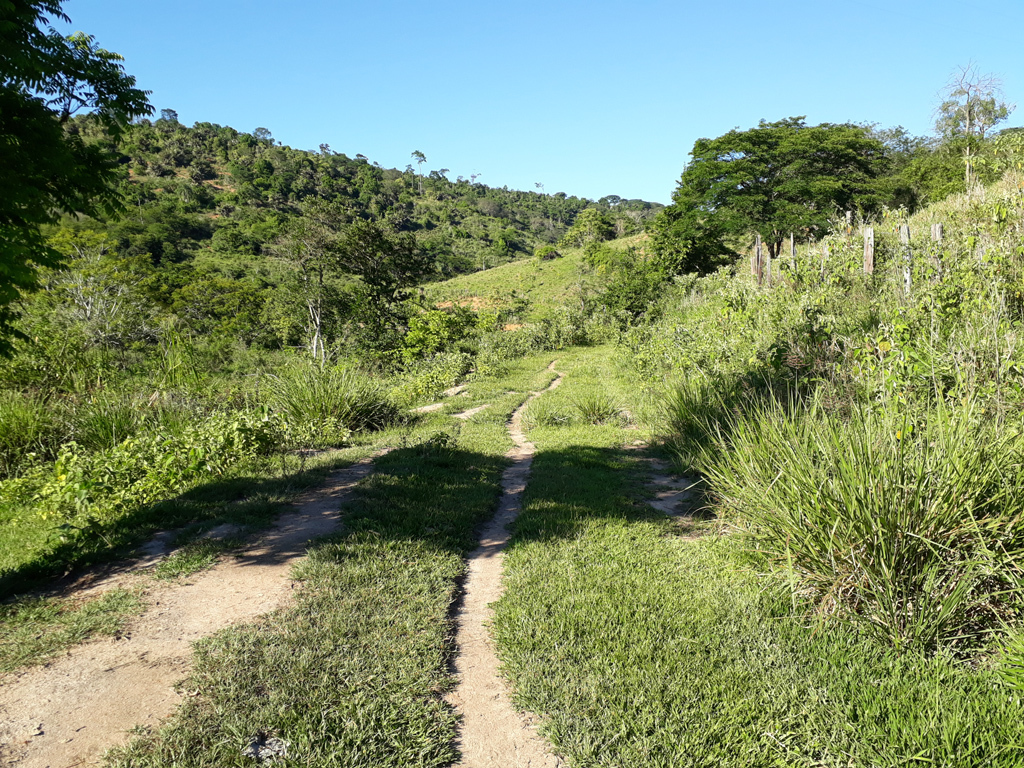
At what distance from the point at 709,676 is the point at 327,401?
22.3ft

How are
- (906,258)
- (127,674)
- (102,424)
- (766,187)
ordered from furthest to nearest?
(766,187)
(906,258)
(102,424)
(127,674)

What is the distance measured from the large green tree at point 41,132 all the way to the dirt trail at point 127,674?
232 centimetres

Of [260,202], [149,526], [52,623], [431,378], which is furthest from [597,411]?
[260,202]

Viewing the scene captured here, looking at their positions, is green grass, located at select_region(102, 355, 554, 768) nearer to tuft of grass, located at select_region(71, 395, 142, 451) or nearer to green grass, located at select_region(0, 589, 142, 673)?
green grass, located at select_region(0, 589, 142, 673)

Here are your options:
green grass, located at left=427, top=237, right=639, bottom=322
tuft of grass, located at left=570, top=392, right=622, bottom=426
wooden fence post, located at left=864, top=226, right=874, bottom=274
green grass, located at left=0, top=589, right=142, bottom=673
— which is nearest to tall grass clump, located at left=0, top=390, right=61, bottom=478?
green grass, located at left=0, top=589, right=142, bottom=673

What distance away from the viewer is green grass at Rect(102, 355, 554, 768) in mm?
2301

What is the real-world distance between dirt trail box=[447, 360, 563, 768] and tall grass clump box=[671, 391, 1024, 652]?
1.78 m

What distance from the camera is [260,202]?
71.0 metres

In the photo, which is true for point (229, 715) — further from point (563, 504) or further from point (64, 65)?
point (64, 65)

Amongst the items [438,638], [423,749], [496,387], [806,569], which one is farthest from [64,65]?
[496,387]

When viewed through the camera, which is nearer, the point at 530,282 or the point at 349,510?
the point at 349,510

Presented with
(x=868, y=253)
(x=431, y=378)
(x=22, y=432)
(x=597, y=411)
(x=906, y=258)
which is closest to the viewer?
(x=22, y=432)

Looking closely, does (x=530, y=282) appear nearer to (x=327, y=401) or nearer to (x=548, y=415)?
(x=548, y=415)

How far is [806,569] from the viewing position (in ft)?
11.0
